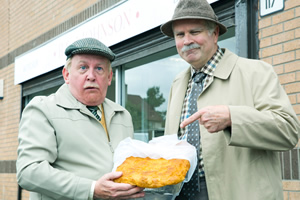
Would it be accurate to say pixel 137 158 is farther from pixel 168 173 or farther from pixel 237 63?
pixel 237 63

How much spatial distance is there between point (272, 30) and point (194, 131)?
1653 millimetres

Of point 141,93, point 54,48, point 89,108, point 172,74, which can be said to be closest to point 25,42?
point 54,48

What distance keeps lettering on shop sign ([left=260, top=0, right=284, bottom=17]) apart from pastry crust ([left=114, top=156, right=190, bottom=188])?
2.03 meters

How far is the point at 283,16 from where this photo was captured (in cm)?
349

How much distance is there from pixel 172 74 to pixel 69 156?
313 centimetres

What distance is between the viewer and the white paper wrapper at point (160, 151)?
220 centimetres

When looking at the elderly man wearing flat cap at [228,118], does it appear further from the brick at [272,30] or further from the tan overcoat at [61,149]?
the brick at [272,30]

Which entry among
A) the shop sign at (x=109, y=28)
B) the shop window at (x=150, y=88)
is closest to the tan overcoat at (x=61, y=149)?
the shop sign at (x=109, y=28)

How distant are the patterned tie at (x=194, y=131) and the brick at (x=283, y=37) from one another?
128 cm

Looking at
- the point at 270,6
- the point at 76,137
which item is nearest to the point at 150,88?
the point at 270,6

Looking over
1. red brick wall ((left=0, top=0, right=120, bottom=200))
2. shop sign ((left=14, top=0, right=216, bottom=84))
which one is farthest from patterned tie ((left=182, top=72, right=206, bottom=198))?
red brick wall ((left=0, top=0, right=120, bottom=200))

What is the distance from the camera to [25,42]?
335 inches

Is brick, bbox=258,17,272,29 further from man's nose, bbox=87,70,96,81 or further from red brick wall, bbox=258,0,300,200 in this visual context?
man's nose, bbox=87,70,96,81

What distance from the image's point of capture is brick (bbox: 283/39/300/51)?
3361 millimetres
